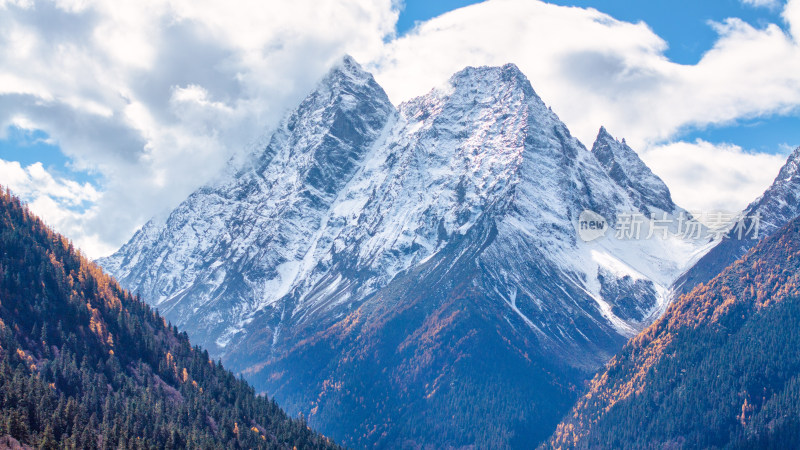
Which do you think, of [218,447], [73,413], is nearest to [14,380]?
[73,413]

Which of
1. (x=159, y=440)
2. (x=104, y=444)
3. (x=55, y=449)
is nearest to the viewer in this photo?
(x=55, y=449)

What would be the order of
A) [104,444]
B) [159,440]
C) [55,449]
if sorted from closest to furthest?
[55,449] < [104,444] < [159,440]

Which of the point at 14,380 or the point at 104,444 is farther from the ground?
the point at 14,380

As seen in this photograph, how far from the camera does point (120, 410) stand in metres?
197

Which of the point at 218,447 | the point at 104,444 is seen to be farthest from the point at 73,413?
the point at 218,447

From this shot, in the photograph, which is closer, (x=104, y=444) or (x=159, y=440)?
(x=104, y=444)

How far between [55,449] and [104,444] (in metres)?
14.0

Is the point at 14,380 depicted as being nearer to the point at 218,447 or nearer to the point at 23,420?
the point at 23,420

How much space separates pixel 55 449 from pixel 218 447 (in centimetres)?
4549

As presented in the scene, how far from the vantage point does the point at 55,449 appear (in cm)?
15188

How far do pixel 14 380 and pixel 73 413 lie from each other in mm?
14347

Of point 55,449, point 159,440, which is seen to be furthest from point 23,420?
point 159,440

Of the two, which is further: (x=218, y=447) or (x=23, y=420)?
(x=218, y=447)

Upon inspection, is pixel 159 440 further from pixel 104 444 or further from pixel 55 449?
pixel 55 449
